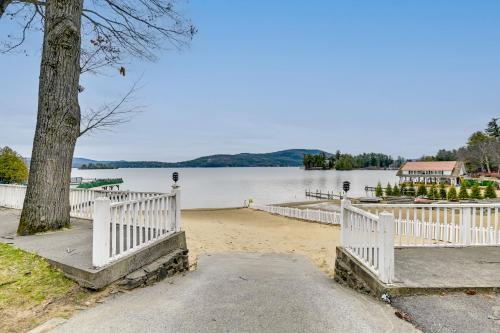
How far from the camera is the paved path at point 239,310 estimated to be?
3033 mm

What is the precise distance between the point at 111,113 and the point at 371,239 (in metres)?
7.82

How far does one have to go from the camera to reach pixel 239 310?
11.3 ft

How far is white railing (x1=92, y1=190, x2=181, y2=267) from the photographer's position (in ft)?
13.0

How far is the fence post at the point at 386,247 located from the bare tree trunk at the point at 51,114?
19.9 ft

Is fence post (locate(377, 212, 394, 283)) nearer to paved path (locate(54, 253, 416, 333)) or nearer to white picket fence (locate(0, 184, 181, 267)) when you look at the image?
paved path (locate(54, 253, 416, 333))

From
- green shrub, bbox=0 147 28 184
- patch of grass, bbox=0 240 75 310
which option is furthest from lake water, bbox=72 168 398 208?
patch of grass, bbox=0 240 75 310

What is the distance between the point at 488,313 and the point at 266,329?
216 centimetres

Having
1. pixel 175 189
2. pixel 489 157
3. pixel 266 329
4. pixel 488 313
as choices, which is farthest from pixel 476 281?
pixel 489 157

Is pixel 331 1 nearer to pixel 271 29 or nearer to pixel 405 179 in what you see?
pixel 271 29

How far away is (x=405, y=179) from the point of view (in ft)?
203

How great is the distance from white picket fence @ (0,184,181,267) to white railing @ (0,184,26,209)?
2433mm

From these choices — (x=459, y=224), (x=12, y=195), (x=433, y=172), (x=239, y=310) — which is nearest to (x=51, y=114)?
(x=239, y=310)

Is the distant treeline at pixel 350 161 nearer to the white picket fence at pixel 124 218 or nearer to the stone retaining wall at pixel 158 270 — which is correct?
the white picket fence at pixel 124 218

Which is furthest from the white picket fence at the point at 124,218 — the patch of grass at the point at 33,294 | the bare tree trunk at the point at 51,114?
the bare tree trunk at the point at 51,114
